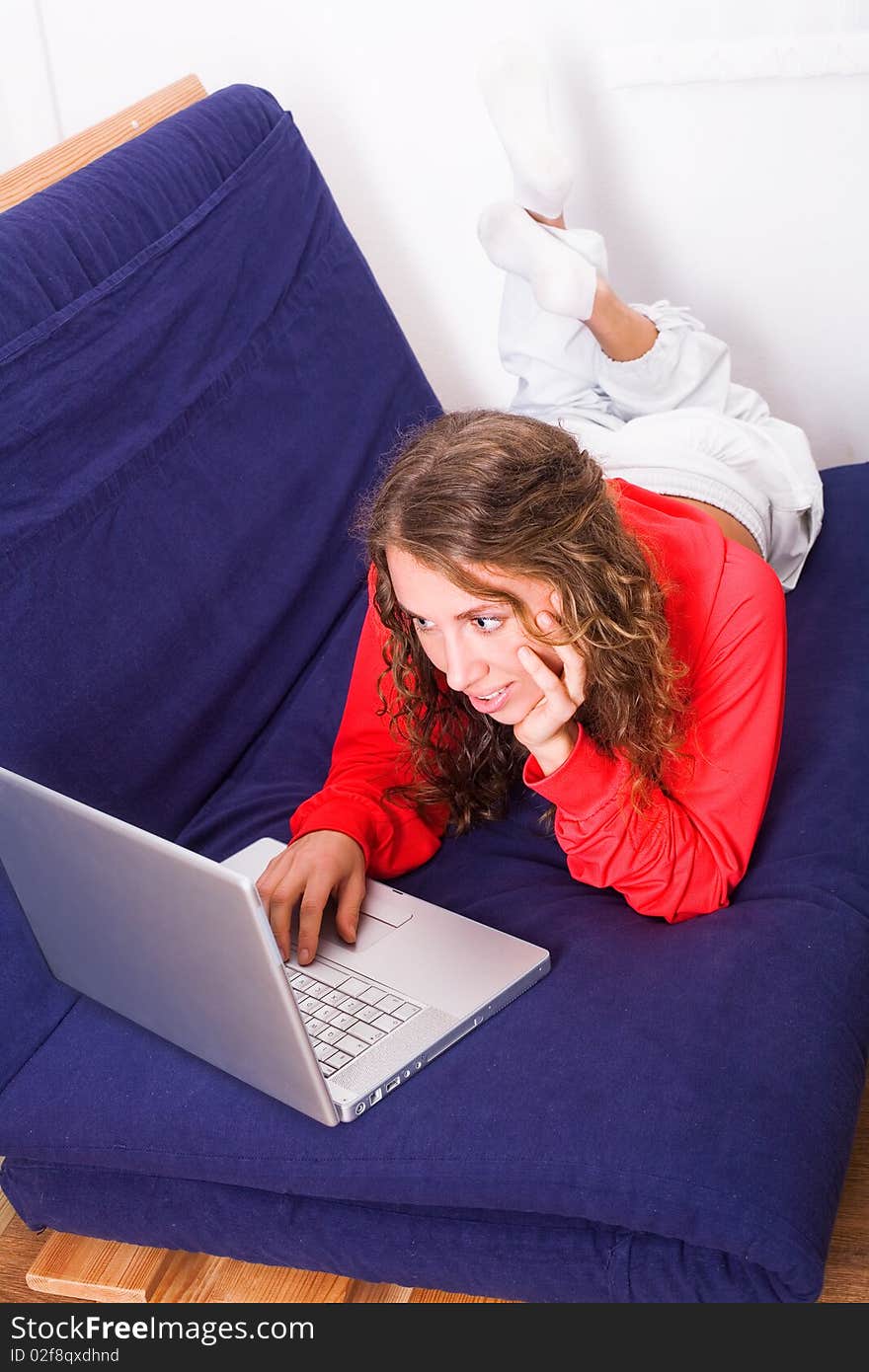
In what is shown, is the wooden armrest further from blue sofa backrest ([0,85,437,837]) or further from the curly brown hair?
the curly brown hair

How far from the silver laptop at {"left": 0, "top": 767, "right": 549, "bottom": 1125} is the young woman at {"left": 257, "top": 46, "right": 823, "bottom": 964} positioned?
8cm

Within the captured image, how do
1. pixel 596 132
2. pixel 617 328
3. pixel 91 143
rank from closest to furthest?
pixel 91 143
pixel 617 328
pixel 596 132

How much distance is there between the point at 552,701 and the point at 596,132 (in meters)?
1.30

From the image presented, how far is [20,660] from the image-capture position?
138 centimetres

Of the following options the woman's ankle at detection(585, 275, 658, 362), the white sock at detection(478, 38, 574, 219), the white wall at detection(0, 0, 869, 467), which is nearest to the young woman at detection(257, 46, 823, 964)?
the woman's ankle at detection(585, 275, 658, 362)

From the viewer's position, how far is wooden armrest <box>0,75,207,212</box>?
1.64 meters

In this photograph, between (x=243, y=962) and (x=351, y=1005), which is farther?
(x=351, y=1005)

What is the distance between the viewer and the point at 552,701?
120cm

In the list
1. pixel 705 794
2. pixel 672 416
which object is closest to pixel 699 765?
pixel 705 794

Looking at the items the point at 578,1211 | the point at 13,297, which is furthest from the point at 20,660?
the point at 578,1211

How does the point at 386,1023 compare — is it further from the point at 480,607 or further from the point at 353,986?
the point at 480,607

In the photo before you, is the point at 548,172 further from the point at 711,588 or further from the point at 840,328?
the point at 711,588

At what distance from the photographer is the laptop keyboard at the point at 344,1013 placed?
118 cm

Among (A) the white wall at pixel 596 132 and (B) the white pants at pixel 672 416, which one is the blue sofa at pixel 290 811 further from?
(A) the white wall at pixel 596 132
